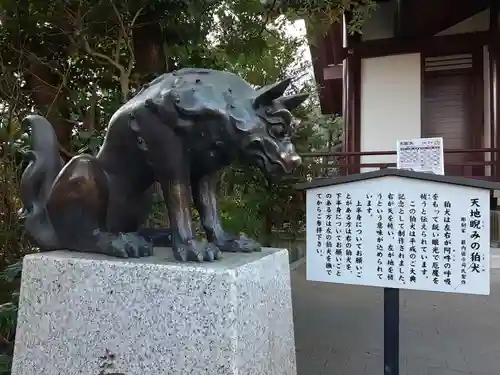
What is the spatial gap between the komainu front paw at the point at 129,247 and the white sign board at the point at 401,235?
38.7 inches

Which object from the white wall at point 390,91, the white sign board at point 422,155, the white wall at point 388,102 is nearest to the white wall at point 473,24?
the white wall at point 390,91

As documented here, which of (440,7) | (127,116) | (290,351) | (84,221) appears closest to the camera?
(127,116)

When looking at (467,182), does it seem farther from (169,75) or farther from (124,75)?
(124,75)

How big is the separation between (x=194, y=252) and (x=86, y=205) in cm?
53

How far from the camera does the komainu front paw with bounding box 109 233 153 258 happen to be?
6.33ft

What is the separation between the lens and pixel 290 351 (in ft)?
7.34

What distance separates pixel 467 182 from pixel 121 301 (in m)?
1.62

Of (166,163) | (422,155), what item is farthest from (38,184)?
(422,155)

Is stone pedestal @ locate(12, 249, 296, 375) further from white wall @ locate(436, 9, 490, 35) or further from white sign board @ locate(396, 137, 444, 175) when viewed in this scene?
white wall @ locate(436, 9, 490, 35)

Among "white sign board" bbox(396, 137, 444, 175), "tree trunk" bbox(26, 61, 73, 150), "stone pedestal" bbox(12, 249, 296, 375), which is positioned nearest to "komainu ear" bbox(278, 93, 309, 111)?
"stone pedestal" bbox(12, 249, 296, 375)

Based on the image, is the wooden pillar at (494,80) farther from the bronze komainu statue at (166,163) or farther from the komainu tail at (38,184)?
the komainu tail at (38,184)

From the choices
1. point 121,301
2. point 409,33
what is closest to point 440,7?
point 409,33

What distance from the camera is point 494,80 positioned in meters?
7.65

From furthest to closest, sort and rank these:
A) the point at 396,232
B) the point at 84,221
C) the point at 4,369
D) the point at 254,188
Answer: the point at 254,188 → the point at 4,369 → the point at 396,232 → the point at 84,221
